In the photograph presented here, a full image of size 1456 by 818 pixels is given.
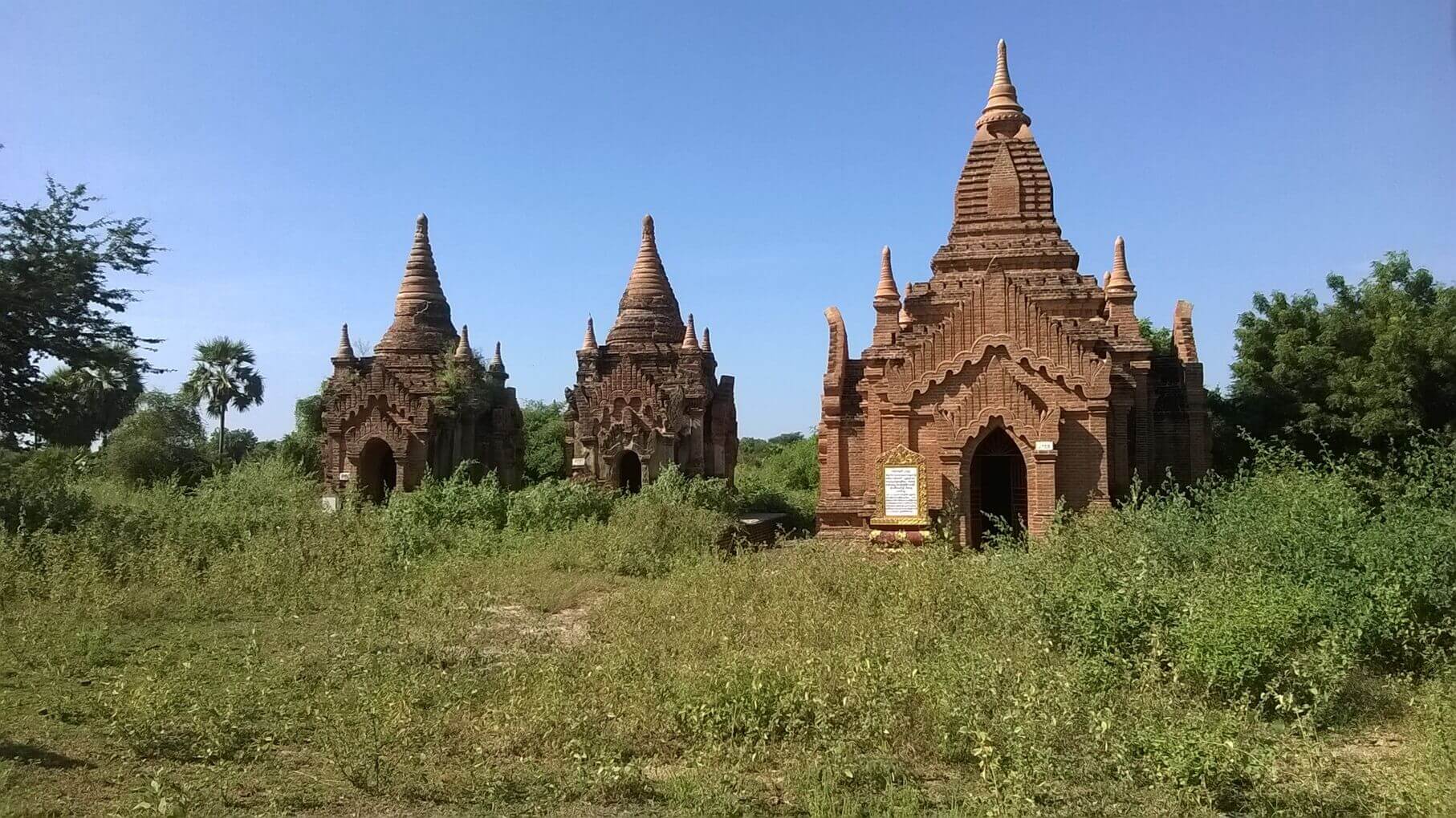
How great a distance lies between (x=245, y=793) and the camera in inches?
204

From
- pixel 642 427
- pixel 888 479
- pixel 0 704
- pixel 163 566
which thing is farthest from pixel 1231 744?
pixel 642 427

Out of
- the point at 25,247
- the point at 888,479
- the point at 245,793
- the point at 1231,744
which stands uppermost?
the point at 25,247

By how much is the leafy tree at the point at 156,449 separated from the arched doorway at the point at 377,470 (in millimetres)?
5942

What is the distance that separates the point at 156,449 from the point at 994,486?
2220cm

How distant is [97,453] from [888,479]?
24033 mm

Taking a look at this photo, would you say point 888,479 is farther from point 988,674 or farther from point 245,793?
point 245,793

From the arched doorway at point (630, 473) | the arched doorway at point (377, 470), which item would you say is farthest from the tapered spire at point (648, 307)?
the arched doorway at point (377, 470)

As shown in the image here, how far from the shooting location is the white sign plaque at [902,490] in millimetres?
13461

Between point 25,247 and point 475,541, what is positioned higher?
point 25,247

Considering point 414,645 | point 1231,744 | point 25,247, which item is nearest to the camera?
point 1231,744

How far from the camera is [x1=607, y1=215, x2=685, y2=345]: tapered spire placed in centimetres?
2203

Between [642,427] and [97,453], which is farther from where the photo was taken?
[97,453]

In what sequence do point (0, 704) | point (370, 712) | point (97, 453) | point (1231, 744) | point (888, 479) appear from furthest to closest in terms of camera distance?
point (97, 453) < point (888, 479) < point (0, 704) < point (370, 712) < point (1231, 744)

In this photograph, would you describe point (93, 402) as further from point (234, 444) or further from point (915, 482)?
point (915, 482)
